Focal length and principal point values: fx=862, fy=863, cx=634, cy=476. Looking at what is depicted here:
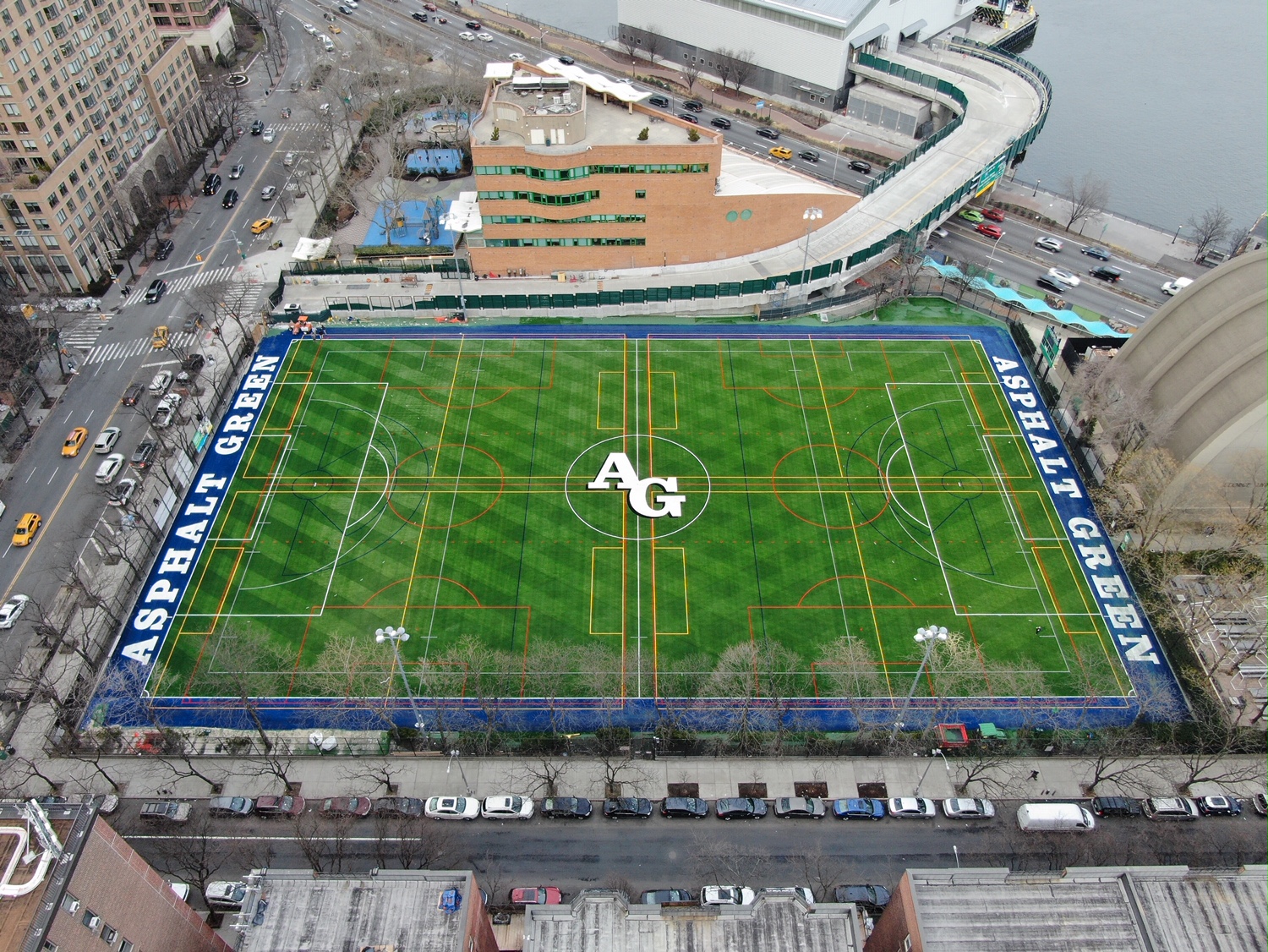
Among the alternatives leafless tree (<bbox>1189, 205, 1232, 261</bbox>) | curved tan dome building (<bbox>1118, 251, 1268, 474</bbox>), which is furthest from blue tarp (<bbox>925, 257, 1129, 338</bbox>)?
leafless tree (<bbox>1189, 205, 1232, 261</bbox>)

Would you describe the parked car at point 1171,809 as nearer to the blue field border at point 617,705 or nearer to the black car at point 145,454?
the blue field border at point 617,705

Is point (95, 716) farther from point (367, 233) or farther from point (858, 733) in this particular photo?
point (367, 233)

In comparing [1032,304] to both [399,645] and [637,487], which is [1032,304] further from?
[399,645]

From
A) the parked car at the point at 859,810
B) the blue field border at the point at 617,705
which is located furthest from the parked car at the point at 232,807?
the parked car at the point at 859,810

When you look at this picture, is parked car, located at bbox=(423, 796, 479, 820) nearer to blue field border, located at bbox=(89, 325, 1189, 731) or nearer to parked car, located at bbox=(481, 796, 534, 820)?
parked car, located at bbox=(481, 796, 534, 820)

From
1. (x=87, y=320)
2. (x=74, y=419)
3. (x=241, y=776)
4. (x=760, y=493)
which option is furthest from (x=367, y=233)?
(x=241, y=776)

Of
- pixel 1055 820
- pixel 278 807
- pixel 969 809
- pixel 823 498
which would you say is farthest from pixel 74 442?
pixel 1055 820
